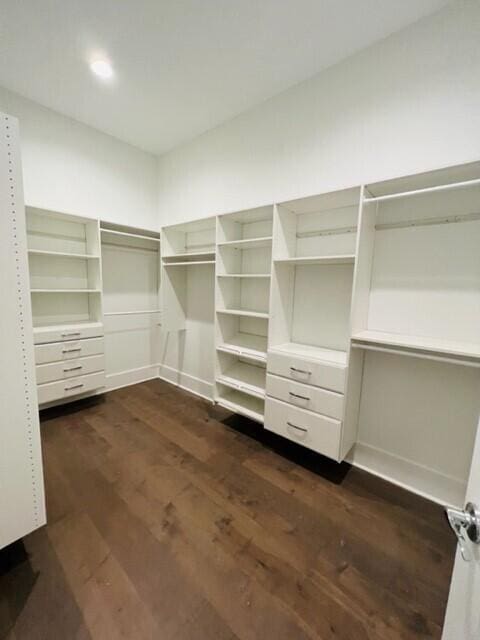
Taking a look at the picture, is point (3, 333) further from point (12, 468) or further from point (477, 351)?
point (477, 351)

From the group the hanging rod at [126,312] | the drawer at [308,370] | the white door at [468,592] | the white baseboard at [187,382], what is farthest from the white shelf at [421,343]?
the hanging rod at [126,312]

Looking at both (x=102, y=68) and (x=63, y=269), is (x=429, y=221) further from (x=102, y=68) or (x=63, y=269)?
(x=63, y=269)

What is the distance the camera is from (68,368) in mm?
2623

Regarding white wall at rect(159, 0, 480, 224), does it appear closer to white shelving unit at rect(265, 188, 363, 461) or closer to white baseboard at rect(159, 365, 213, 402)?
white shelving unit at rect(265, 188, 363, 461)

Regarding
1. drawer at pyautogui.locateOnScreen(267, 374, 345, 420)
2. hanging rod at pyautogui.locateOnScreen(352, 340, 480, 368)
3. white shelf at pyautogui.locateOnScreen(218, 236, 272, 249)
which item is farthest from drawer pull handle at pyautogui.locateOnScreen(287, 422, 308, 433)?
white shelf at pyautogui.locateOnScreen(218, 236, 272, 249)

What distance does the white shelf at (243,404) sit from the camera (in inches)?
91.3

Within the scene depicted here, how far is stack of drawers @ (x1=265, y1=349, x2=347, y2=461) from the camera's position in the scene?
1.77m

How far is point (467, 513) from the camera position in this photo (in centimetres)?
57

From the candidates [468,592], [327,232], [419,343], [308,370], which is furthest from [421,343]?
[468,592]

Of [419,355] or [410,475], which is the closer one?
[419,355]

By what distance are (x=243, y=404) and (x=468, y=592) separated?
77.6 inches

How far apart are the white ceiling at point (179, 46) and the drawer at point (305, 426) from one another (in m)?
2.54

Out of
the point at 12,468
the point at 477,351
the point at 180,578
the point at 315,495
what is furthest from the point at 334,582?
the point at 12,468

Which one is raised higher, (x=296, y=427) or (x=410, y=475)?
(x=296, y=427)
